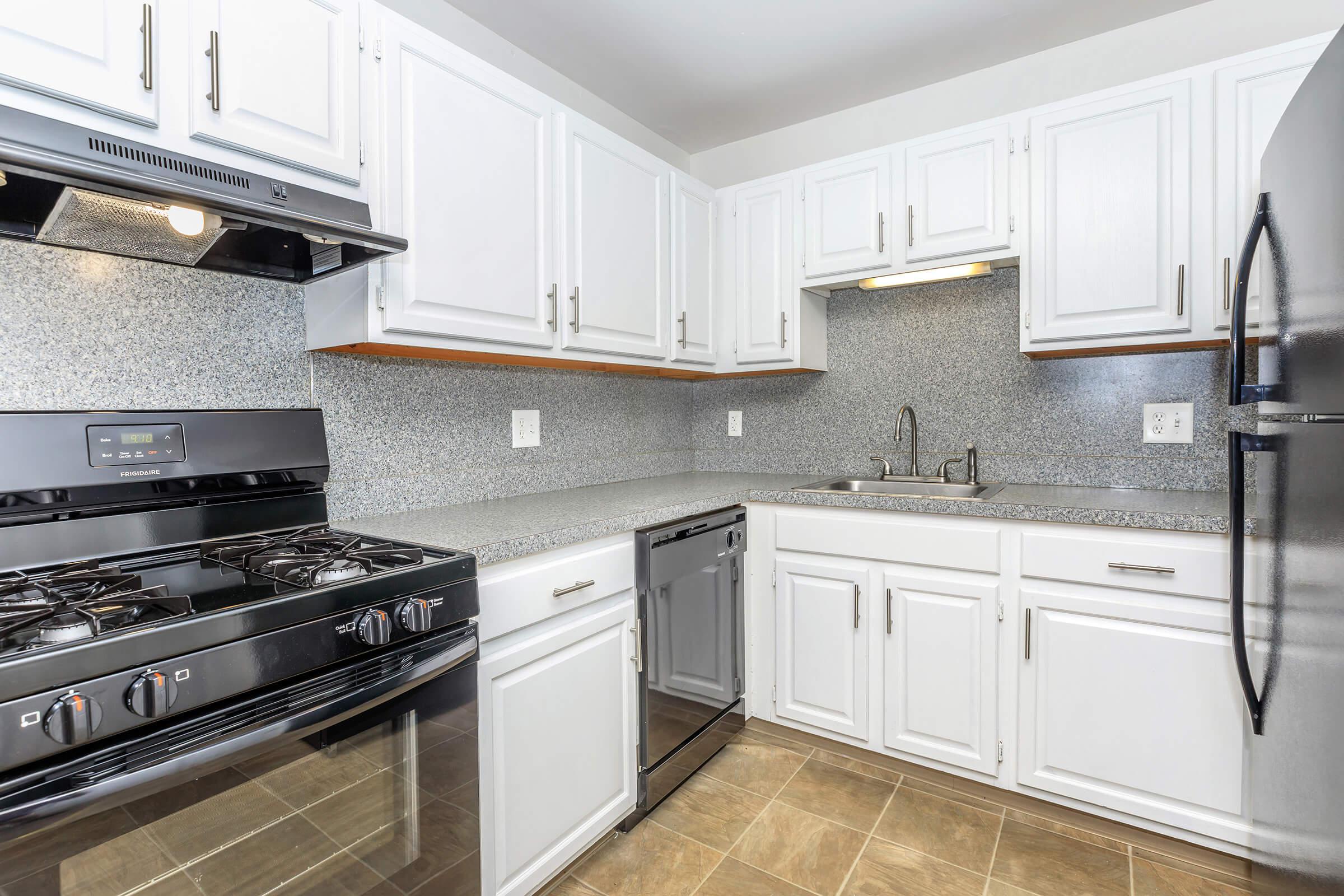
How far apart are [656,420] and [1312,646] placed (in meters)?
2.19

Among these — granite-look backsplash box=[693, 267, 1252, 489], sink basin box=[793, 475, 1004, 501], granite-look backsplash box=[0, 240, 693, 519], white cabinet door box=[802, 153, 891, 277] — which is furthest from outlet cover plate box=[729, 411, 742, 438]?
white cabinet door box=[802, 153, 891, 277]

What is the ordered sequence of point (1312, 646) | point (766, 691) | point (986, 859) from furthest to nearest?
1. point (766, 691)
2. point (986, 859)
3. point (1312, 646)

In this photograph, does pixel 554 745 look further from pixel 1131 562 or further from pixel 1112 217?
pixel 1112 217

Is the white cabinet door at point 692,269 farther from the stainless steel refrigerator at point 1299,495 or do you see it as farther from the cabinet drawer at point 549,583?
the stainless steel refrigerator at point 1299,495

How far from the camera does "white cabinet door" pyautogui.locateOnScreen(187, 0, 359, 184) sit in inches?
46.6

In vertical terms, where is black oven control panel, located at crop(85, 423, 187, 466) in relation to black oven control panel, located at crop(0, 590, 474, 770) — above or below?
above

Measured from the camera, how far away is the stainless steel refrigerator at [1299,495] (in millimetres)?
821

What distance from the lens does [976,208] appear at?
6.84ft

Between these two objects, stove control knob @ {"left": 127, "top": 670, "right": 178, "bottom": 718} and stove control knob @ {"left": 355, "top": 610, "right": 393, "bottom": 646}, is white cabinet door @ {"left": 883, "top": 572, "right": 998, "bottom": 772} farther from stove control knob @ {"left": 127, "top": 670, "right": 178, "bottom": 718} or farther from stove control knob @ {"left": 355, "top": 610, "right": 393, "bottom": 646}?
stove control knob @ {"left": 127, "top": 670, "right": 178, "bottom": 718}

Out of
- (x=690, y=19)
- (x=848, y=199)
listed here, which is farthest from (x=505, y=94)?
(x=848, y=199)

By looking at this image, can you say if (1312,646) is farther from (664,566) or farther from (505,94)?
(505,94)

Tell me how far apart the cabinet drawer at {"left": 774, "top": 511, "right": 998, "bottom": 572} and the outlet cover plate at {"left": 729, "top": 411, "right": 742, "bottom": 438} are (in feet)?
2.68

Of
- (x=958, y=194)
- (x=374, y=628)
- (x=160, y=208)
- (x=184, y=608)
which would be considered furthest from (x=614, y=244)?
(x=184, y=608)

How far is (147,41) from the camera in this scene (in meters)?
1.10
